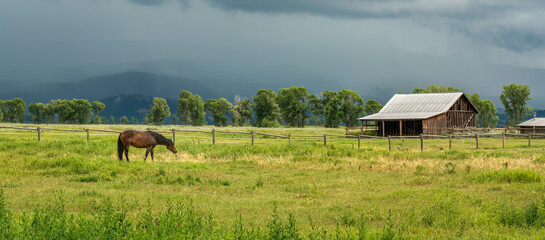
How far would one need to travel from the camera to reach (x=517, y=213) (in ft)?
26.8

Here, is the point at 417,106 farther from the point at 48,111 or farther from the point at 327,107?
the point at 48,111

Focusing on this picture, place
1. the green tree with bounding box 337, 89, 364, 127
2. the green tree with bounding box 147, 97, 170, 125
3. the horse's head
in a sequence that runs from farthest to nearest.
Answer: the green tree with bounding box 147, 97, 170, 125 < the green tree with bounding box 337, 89, 364, 127 < the horse's head

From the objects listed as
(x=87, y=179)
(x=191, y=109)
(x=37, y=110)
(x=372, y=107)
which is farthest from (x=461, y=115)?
(x=37, y=110)

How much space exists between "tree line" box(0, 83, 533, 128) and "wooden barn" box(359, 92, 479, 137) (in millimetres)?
35873

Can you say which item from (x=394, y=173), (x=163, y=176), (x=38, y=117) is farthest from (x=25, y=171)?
(x=38, y=117)

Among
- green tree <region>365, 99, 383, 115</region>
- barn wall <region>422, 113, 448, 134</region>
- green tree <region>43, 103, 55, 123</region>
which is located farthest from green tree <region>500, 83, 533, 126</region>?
green tree <region>43, 103, 55, 123</region>

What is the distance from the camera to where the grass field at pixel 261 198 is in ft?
20.9

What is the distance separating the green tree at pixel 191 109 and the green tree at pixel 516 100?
75.9 meters

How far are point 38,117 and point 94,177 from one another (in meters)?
142

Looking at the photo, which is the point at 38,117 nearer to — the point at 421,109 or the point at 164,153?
the point at 421,109

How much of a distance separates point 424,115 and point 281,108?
54.3m

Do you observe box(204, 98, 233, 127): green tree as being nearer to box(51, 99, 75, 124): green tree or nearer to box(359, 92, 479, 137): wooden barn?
box(51, 99, 75, 124): green tree

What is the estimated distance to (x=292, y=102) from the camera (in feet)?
339

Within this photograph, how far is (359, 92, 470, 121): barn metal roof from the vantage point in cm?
5642
